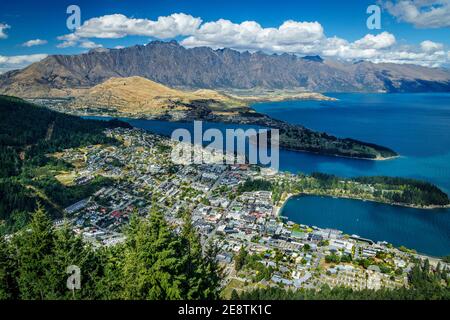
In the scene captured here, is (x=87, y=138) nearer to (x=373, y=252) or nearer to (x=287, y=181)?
(x=287, y=181)

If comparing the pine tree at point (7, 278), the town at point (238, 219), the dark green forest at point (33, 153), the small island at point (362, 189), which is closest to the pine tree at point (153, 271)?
the pine tree at point (7, 278)

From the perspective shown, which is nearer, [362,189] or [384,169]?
[362,189]

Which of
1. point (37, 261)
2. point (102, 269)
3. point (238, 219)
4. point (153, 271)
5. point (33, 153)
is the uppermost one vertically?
point (153, 271)

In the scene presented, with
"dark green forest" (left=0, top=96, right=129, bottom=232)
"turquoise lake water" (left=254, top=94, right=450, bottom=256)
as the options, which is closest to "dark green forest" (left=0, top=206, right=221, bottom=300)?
"dark green forest" (left=0, top=96, right=129, bottom=232)

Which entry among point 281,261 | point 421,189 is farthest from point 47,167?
point 421,189

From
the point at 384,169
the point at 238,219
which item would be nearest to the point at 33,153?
the point at 238,219

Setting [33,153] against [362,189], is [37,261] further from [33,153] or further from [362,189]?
[33,153]
